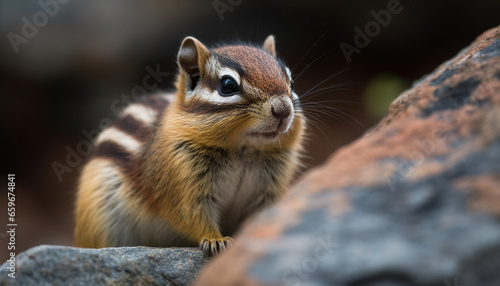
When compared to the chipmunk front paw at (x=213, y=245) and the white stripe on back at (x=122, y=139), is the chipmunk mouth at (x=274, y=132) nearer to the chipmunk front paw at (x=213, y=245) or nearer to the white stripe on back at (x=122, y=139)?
the chipmunk front paw at (x=213, y=245)

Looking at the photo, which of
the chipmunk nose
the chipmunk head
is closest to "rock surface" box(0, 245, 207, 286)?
the chipmunk head

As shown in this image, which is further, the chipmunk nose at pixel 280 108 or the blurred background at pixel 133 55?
the blurred background at pixel 133 55

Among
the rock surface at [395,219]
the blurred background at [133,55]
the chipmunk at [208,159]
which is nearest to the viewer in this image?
the rock surface at [395,219]

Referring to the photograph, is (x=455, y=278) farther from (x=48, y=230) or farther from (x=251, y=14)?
(x=48, y=230)

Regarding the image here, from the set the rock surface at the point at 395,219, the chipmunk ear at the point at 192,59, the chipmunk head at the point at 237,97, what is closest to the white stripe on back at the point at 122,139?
the chipmunk head at the point at 237,97

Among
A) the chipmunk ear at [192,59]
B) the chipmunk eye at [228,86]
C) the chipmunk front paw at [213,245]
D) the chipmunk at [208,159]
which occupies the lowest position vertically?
the chipmunk front paw at [213,245]

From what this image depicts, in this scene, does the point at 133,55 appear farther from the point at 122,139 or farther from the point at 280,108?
the point at 280,108
